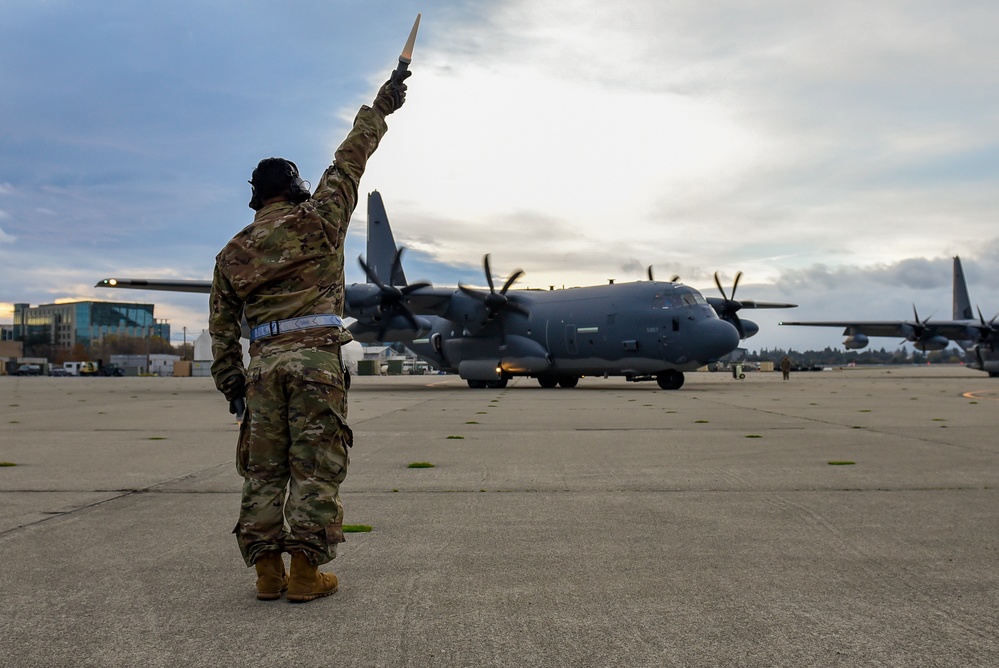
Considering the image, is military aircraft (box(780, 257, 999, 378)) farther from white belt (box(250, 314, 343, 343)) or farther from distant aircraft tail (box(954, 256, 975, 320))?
white belt (box(250, 314, 343, 343))

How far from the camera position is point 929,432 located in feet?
31.1

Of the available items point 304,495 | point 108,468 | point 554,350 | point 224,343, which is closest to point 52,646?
point 304,495

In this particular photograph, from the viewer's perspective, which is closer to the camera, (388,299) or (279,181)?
(279,181)

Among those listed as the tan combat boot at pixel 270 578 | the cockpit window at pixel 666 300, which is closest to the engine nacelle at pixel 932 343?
the cockpit window at pixel 666 300

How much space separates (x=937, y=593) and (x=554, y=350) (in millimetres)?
22728

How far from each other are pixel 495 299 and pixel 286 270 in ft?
75.7

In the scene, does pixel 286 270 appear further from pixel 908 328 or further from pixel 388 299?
pixel 908 328

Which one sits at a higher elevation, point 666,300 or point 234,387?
point 666,300

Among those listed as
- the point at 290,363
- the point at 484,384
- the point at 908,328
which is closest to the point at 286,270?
the point at 290,363

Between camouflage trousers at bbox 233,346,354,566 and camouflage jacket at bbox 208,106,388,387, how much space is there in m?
0.14

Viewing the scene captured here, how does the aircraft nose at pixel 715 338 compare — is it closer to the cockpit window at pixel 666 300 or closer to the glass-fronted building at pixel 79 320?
the cockpit window at pixel 666 300

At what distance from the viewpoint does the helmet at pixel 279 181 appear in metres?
3.53

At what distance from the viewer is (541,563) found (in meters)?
3.52

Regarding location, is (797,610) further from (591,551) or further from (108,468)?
(108,468)
